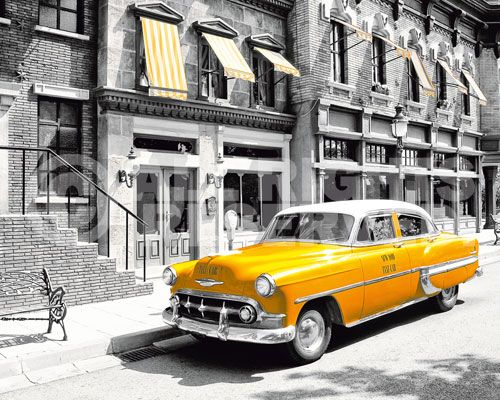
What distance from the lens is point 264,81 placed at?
14164 millimetres

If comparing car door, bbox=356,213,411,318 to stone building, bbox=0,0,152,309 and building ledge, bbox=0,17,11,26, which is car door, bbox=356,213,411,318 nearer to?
stone building, bbox=0,0,152,309

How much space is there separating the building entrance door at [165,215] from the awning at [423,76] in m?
10.1

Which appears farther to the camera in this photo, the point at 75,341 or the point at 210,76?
the point at 210,76

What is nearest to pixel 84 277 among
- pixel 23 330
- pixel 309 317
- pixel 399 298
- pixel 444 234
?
pixel 23 330

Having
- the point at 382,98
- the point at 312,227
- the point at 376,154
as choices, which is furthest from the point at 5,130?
the point at 382,98

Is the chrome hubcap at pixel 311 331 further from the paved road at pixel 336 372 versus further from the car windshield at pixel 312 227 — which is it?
the car windshield at pixel 312 227

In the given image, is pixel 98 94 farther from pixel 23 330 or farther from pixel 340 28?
pixel 340 28

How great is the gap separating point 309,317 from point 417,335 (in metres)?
1.80

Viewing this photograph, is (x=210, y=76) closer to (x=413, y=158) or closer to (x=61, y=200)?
(x=61, y=200)

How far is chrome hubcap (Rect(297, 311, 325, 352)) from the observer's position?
5.39 meters

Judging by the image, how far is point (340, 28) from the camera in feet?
51.9

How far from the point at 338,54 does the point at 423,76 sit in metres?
4.26

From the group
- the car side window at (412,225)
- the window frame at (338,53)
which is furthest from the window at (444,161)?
the car side window at (412,225)

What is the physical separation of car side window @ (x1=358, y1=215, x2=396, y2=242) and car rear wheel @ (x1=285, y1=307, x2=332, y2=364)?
1.24 metres
